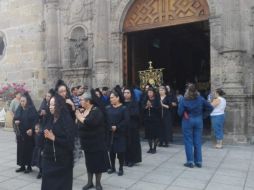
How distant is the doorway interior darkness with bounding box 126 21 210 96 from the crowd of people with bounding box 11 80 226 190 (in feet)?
15.0

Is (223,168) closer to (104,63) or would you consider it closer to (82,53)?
(104,63)

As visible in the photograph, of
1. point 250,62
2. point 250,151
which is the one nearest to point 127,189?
point 250,151

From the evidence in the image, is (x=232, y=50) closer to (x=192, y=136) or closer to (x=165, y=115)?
(x=165, y=115)

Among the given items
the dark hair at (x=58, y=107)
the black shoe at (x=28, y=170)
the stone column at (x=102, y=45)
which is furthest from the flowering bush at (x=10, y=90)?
the dark hair at (x=58, y=107)

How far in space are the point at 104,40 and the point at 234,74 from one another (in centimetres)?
493

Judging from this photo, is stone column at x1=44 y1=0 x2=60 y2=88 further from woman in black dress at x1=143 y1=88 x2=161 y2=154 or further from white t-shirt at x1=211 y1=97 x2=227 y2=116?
white t-shirt at x1=211 y1=97 x2=227 y2=116

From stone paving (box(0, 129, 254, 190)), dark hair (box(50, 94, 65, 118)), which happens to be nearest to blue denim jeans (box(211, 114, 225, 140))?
A: stone paving (box(0, 129, 254, 190))

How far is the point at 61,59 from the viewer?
13.6 metres

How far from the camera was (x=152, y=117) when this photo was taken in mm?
8570

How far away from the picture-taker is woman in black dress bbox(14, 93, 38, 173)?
6.86 m

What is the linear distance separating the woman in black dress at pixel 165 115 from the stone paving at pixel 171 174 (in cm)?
82

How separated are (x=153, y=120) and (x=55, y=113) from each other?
445 centimetres

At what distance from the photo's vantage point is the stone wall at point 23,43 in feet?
46.9

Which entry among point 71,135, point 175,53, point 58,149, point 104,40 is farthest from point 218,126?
point 175,53
